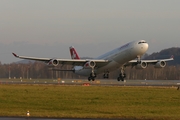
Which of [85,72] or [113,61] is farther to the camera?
[85,72]

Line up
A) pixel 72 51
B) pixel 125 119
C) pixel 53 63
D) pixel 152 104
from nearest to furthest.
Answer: pixel 125 119 → pixel 152 104 → pixel 53 63 → pixel 72 51

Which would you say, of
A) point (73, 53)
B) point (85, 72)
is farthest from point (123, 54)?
point (73, 53)

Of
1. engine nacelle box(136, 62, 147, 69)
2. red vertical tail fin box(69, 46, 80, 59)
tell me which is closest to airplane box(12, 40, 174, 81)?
engine nacelle box(136, 62, 147, 69)

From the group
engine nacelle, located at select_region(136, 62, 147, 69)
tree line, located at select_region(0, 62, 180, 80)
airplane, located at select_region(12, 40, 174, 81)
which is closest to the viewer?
airplane, located at select_region(12, 40, 174, 81)

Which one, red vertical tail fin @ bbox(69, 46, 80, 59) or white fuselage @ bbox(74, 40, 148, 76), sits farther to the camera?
red vertical tail fin @ bbox(69, 46, 80, 59)

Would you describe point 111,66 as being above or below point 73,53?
below

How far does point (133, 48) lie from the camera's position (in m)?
58.4

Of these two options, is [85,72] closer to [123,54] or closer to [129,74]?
[123,54]

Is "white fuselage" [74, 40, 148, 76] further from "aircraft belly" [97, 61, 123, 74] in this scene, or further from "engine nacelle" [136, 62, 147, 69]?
"engine nacelle" [136, 62, 147, 69]

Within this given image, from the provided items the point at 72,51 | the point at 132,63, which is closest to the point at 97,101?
the point at 132,63

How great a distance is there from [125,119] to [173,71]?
381ft

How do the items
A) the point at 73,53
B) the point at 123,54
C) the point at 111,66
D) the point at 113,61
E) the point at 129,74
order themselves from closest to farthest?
the point at 123,54 → the point at 113,61 → the point at 111,66 → the point at 73,53 → the point at 129,74

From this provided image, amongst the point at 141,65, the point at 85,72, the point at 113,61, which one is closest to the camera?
the point at 113,61

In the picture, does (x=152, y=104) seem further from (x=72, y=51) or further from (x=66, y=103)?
(x=72, y=51)
